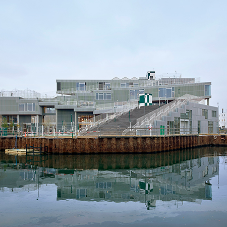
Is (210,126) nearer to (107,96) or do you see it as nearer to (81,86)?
(107,96)

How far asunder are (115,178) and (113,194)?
158 inches

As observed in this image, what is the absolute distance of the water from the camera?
10492 mm

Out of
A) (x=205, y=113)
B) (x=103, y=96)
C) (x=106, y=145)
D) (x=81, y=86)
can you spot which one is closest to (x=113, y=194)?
(x=106, y=145)

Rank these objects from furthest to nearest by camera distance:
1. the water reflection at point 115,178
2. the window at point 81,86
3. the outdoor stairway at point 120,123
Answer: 1. the window at point 81,86
2. the outdoor stairway at point 120,123
3. the water reflection at point 115,178

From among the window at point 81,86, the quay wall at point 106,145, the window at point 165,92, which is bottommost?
the quay wall at point 106,145

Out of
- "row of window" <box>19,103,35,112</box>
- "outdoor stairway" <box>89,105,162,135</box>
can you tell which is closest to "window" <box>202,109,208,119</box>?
"outdoor stairway" <box>89,105,162,135</box>

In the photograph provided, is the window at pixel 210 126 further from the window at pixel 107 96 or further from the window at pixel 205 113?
the window at pixel 107 96

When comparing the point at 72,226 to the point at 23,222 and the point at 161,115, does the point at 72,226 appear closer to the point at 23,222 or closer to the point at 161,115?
the point at 23,222

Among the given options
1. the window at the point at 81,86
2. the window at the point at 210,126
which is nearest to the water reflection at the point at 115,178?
the window at the point at 210,126

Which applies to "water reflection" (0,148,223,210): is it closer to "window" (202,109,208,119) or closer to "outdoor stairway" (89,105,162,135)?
"outdoor stairway" (89,105,162,135)

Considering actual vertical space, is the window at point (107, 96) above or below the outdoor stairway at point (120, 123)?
above

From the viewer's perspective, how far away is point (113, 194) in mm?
14180

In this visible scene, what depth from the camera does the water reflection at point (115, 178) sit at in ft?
45.8

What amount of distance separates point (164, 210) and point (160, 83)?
52038mm
